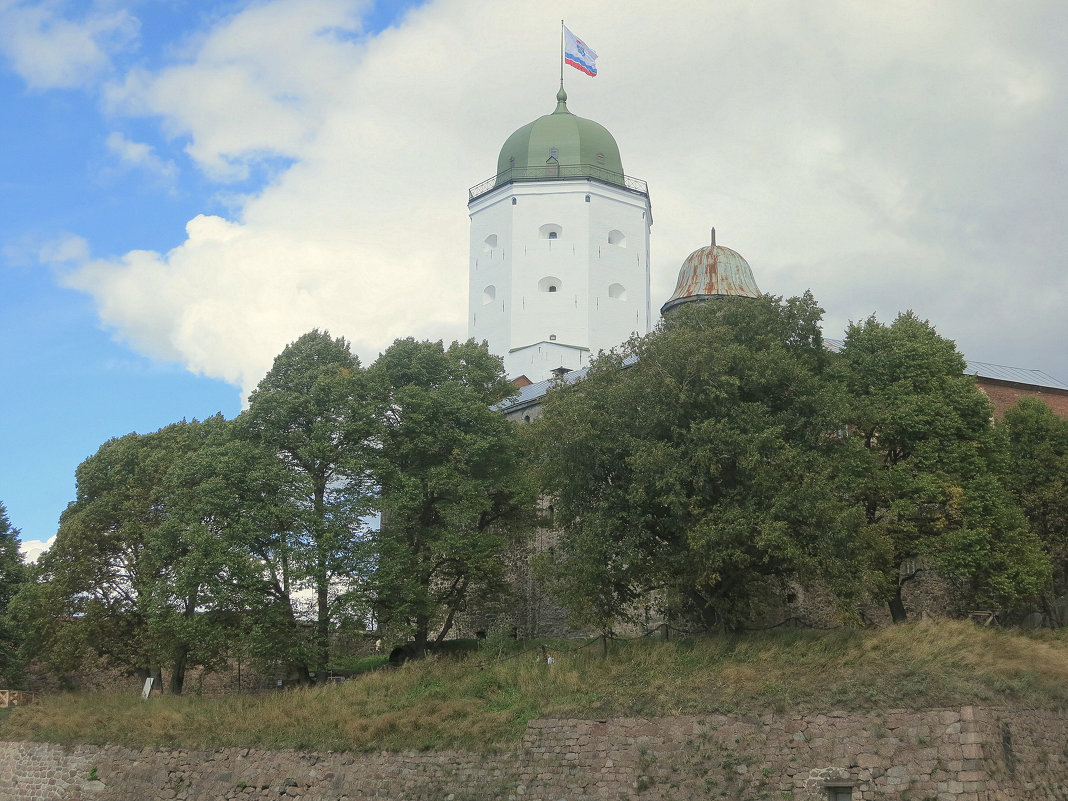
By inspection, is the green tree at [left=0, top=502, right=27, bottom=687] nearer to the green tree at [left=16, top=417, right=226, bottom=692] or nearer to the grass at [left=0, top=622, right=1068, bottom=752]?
the green tree at [left=16, top=417, right=226, bottom=692]

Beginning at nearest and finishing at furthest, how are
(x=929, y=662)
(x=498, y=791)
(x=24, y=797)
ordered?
(x=929, y=662)
(x=498, y=791)
(x=24, y=797)

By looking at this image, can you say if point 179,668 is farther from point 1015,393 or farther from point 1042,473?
point 1015,393

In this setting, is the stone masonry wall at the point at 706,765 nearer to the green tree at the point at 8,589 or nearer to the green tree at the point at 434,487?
the green tree at the point at 434,487

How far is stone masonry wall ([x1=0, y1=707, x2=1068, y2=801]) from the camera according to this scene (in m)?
19.5

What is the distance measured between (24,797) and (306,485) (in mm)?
11331

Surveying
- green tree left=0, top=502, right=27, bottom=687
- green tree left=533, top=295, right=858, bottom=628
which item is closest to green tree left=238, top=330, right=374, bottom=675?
green tree left=533, top=295, right=858, bottom=628

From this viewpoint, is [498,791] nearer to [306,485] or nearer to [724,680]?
[724,680]

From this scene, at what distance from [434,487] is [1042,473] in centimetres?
1725

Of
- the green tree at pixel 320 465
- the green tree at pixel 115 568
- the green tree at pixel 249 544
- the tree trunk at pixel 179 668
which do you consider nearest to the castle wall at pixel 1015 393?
the green tree at pixel 320 465

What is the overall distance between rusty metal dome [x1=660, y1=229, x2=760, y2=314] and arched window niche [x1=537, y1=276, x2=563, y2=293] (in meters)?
6.62

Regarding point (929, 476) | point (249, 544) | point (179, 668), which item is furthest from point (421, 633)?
point (929, 476)

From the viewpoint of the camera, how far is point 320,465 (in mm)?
33188

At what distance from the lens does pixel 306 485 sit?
3191cm

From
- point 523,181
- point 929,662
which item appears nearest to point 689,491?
point 929,662
